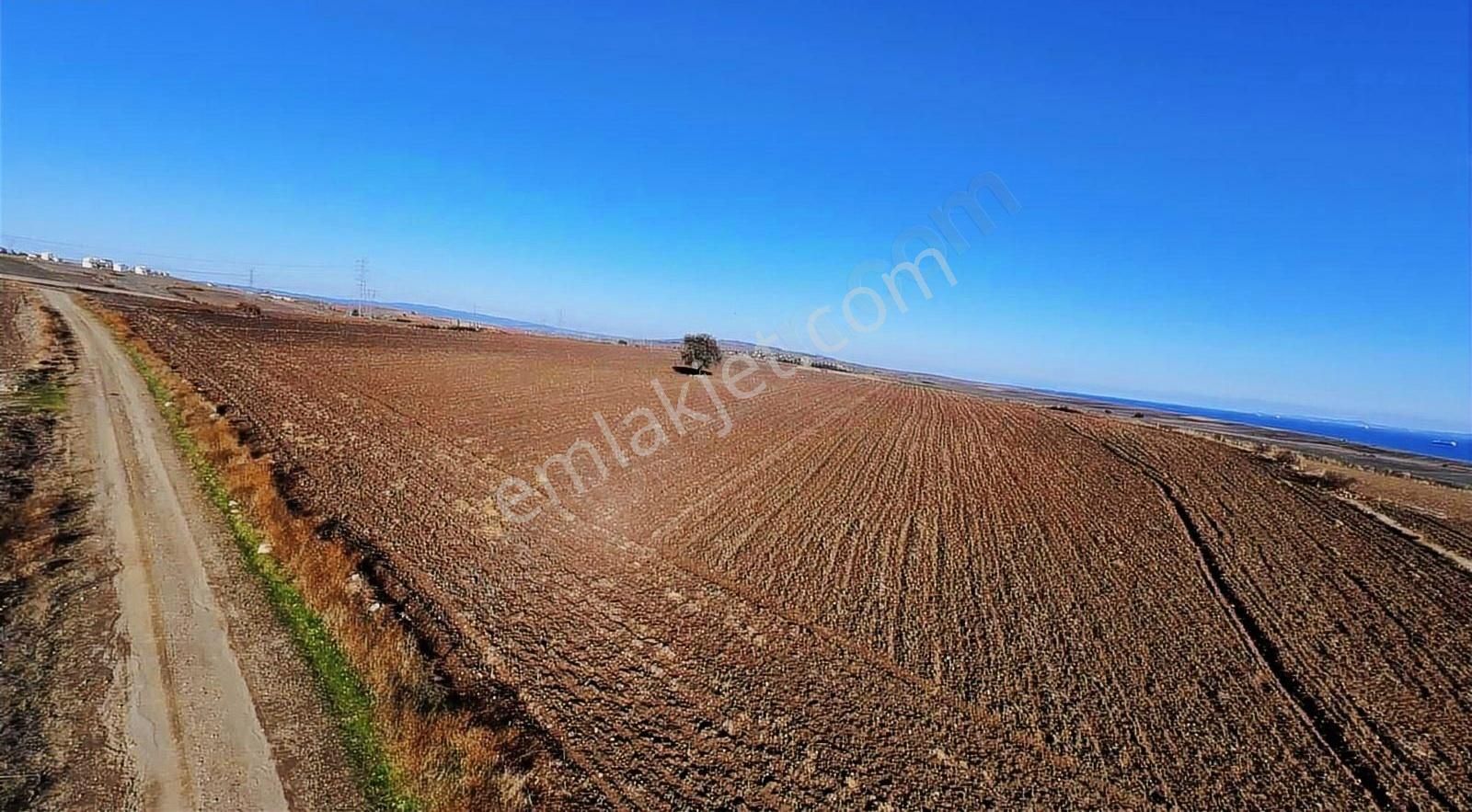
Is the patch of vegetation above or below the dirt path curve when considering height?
above

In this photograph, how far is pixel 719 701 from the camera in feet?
24.0

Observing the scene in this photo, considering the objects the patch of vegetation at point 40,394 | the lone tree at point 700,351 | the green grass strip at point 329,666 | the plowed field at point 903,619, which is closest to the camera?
the green grass strip at point 329,666

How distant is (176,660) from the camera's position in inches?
258

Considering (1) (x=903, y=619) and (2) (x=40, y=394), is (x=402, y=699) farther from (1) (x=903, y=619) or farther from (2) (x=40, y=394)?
(2) (x=40, y=394)

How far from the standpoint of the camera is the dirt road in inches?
206

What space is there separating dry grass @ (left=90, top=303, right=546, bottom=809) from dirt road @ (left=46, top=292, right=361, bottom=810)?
0.50 meters

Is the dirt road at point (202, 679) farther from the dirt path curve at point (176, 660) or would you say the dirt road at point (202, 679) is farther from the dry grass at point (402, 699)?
the dry grass at point (402, 699)

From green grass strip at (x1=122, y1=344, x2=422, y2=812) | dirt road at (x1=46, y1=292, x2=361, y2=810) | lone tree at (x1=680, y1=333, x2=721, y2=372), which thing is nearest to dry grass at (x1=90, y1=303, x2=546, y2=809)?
green grass strip at (x1=122, y1=344, x2=422, y2=812)

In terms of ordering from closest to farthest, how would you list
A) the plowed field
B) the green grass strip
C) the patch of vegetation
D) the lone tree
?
the green grass strip
the plowed field
the patch of vegetation
the lone tree

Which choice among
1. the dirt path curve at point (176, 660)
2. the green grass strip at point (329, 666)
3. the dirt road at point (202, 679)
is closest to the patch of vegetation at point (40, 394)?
the dirt path curve at point (176, 660)

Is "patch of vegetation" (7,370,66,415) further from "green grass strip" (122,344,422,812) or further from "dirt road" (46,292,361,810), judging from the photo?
"green grass strip" (122,344,422,812)

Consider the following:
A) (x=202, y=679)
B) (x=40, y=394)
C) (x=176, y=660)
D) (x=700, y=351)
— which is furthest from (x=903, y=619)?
(x=700, y=351)

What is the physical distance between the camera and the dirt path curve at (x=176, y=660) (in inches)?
205

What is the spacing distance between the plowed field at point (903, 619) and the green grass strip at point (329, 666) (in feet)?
4.11
